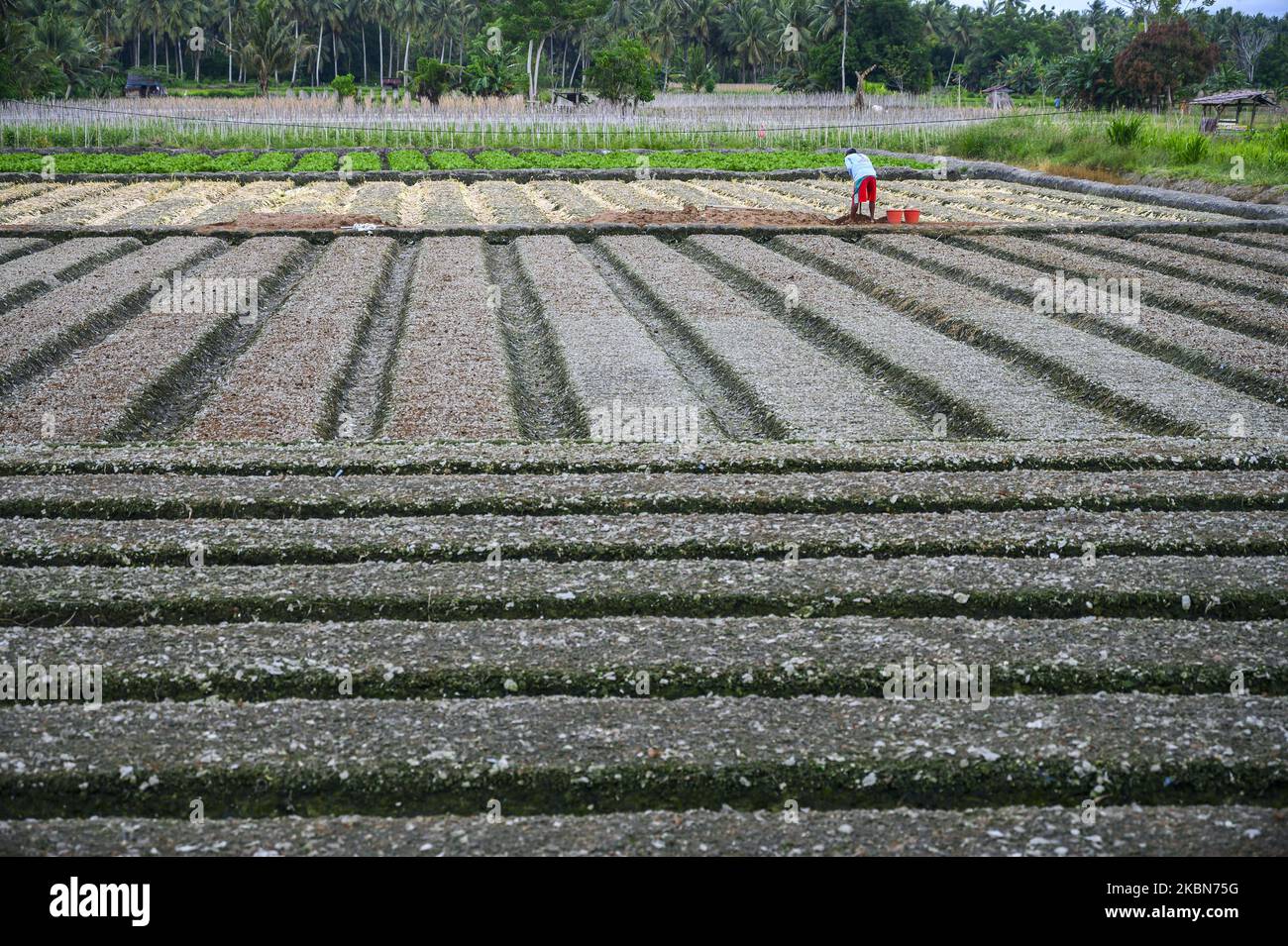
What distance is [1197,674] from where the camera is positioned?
5766 millimetres

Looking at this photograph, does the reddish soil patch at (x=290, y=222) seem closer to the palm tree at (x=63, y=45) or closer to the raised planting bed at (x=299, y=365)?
the raised planting bed at (x=299, y=365)

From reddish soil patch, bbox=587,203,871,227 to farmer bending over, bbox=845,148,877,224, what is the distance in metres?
0.24

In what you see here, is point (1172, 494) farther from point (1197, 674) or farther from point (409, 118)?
point (409, 118)

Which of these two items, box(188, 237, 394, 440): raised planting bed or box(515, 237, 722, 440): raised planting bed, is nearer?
box(188, 237, 394, 440): raised planting bed

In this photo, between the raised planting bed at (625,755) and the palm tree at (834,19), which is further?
the palm tree at (834,19)

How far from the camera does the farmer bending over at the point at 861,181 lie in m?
20.4

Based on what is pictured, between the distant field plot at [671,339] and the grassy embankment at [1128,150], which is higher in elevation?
the grassy embankment at [1128,150]

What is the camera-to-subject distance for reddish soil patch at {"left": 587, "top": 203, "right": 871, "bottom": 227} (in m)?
21.5

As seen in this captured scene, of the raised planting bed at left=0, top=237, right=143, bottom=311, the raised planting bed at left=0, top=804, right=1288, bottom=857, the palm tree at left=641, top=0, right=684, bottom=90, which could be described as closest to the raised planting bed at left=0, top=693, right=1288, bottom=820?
the raised planting bed at left=0, top=804, right=1288, bottom=857

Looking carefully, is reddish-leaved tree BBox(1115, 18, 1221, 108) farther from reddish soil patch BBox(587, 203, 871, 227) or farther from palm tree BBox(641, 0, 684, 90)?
palm tree BBox(641, 0, 684, 90)

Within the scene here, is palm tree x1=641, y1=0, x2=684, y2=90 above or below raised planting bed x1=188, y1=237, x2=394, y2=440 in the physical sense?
above

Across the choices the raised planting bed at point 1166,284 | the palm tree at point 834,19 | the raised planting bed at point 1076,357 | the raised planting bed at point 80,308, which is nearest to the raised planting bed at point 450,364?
the raised planting bed at point 80,308

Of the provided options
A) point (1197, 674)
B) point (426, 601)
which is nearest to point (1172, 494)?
point (1197, 674)

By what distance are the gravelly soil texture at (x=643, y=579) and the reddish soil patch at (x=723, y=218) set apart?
7.16 metres
